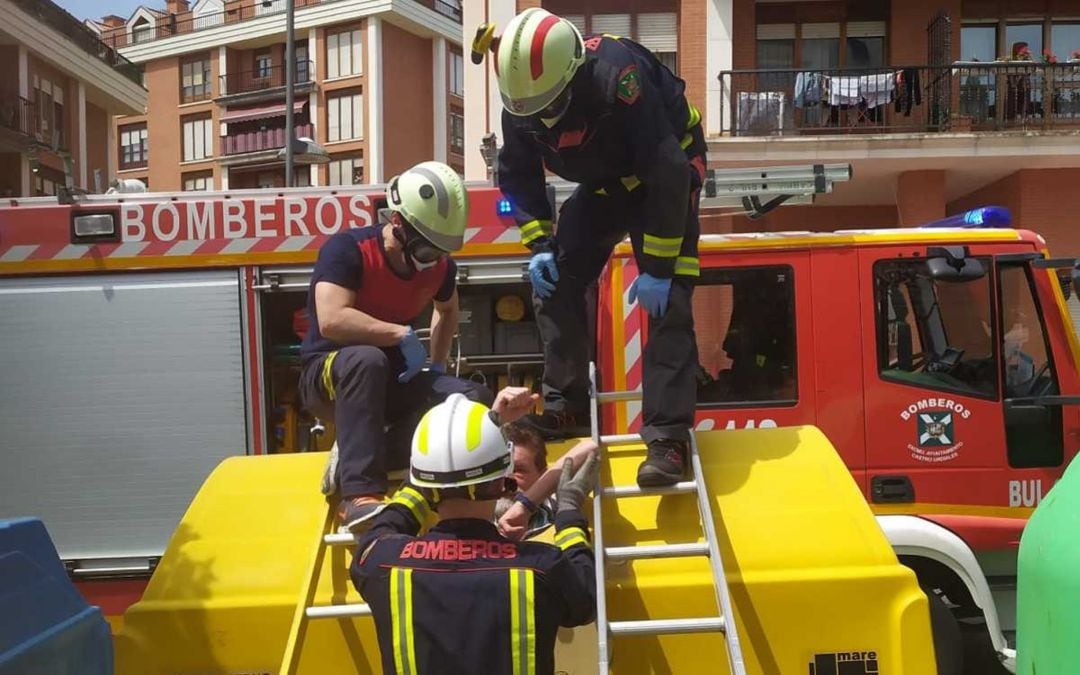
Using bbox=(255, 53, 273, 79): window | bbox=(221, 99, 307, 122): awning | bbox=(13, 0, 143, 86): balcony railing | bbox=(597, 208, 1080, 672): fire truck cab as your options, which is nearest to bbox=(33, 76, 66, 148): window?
bbox=(13, 0, 143, 86): balcony railing

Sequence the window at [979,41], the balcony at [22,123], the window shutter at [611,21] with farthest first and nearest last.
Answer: the balcony at [22,123], the window shutter at [611,21], the window at [979,41]

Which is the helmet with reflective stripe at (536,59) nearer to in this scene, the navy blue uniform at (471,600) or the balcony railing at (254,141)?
the navy blue uniform at (471,600)

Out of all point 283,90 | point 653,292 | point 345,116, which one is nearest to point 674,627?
point 653,292

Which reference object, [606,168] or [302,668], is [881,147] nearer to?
[606,168]

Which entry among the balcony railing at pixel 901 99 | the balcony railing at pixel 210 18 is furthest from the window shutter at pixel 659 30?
the balcony railing at pixel 210 18

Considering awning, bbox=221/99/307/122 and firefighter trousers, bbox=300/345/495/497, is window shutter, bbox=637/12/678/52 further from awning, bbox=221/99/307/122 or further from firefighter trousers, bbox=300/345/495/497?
awning, bbox=221/99/307/122

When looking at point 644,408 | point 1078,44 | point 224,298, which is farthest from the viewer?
point 1078,44

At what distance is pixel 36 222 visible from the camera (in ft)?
19.9

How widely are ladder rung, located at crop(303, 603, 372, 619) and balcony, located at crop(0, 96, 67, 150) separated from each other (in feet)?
87.5

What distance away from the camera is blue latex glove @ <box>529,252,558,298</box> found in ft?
12.4

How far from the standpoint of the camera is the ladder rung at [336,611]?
282 centimetres

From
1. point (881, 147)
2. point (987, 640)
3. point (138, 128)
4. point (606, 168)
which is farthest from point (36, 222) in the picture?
point (138, 128)

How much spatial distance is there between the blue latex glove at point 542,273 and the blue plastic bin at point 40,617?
183 centimetres

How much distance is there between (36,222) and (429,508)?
4.41m
